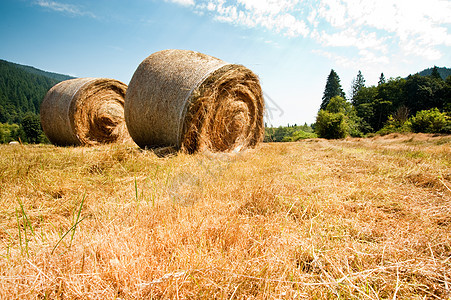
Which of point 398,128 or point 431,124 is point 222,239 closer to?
point 431,124

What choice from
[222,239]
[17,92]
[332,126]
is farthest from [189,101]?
[17,92]

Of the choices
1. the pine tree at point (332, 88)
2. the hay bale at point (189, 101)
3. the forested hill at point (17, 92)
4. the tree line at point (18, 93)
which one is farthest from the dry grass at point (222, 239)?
the forested hill at point (17, 92)

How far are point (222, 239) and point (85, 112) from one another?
7.13 m

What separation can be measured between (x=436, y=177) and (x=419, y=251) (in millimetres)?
1879

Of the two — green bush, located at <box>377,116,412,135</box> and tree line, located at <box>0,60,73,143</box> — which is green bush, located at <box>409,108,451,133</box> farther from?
tree line, located at <box>0,60,73,143</box>

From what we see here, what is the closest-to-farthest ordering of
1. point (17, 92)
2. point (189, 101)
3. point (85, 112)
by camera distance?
point (189, 101) → point (85, 112) → point (17, 92)

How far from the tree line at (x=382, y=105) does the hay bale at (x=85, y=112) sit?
24.1m

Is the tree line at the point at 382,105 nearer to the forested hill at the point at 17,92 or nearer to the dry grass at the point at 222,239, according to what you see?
the dry grass at the point at 222,239

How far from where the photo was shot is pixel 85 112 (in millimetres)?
6758

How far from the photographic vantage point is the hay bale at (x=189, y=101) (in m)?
4.16

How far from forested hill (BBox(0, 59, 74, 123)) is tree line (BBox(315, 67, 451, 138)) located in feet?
302

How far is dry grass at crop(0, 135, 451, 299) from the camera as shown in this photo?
888mm

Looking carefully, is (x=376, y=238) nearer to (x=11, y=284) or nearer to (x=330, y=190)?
(x=330, y=190)

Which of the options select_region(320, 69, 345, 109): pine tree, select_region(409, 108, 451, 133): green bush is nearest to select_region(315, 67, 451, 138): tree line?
select_region(320, 69, 345, 109): pine tree
